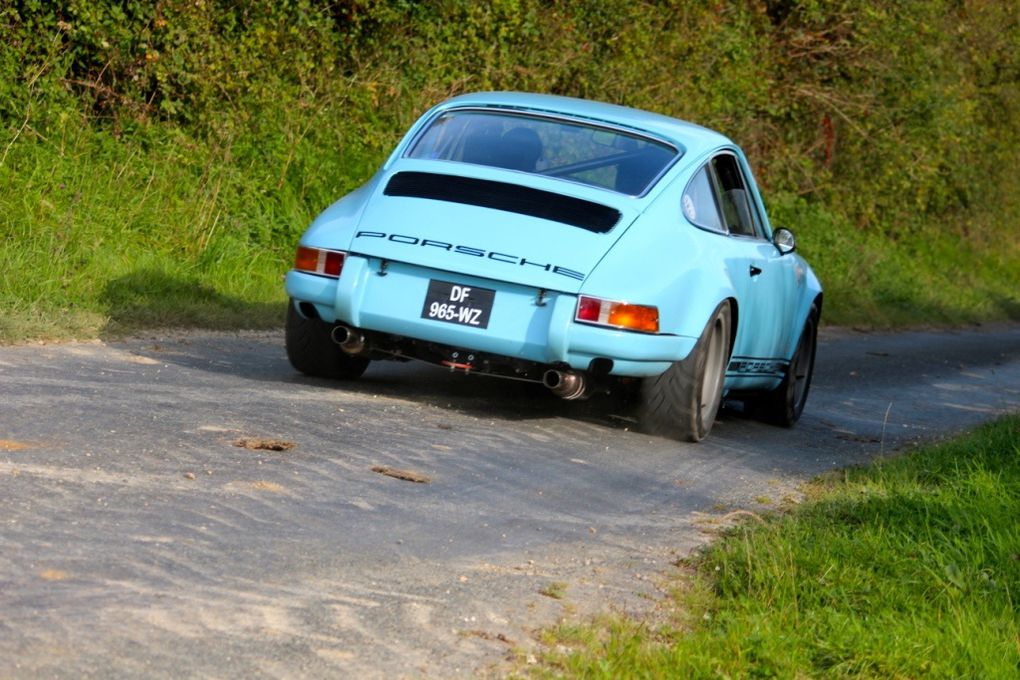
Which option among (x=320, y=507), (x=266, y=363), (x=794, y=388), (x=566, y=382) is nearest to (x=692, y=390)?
(x=566, y=382)

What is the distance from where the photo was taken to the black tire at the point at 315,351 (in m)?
8.55

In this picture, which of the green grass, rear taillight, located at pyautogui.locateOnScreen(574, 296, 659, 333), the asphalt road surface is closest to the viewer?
the asphalt road surface

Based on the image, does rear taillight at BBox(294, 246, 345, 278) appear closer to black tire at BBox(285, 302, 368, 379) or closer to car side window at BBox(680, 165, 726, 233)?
black tire at BBox(285, 302, 368, 379)

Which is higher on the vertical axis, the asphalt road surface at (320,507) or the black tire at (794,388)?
the black tire at (794,388)

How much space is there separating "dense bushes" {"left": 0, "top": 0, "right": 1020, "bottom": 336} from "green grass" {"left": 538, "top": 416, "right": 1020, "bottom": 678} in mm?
4803

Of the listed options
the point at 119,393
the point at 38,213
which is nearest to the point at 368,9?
the point at 38,213

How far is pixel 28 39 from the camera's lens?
43.2 feet

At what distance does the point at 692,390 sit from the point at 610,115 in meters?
1.64

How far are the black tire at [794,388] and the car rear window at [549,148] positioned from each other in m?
1.96

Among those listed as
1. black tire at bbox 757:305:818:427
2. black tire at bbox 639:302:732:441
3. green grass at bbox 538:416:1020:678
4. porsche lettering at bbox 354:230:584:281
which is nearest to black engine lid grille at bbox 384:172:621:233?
porsche lettering at bbox 354:230:584:281

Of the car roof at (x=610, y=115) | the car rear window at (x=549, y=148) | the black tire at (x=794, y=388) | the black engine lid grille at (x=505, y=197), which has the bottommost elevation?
the black tire at (x=794, y=388)

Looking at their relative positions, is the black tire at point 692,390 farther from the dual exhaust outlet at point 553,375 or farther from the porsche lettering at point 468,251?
the porsche lettering at point 468,251

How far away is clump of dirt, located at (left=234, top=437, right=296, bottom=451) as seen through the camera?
6523 millimetres

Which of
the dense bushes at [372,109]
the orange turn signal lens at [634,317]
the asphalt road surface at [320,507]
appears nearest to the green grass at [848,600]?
the asphalt road surface at [320,507]
